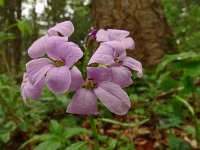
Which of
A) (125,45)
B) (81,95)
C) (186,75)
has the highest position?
(125,45)

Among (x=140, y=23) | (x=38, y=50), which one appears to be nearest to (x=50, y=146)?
(x=38, y=50)

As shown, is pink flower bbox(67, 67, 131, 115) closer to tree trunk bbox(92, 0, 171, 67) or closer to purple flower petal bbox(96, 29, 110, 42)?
purple flower petal bbox(96, 29, 110, 42)

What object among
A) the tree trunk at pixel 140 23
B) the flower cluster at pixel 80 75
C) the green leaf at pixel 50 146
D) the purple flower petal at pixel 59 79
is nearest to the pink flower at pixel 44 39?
the flower cluster at pixel 80 75

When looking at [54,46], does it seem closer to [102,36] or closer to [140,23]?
[102,36]

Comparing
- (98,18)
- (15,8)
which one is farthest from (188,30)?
(15,8)

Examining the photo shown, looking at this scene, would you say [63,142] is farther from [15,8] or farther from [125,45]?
[15,8]
